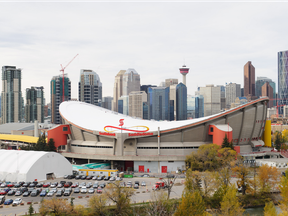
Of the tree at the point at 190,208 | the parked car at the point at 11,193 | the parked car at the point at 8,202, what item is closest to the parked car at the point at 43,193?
the parked car at the point at 8,202

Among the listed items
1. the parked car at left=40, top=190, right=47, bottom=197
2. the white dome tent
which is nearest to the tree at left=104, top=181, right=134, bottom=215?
the parked car at left=40, top=190, right=47, bottom=197

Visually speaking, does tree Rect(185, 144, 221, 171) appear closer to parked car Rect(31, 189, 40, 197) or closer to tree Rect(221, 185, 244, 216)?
tree Rect(221, 185, 244, 216)

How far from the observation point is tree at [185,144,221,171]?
65.6 meters

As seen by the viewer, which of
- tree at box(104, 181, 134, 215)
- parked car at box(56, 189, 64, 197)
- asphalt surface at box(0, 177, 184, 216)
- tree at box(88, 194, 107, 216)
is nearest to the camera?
tree at box(88, 194, 107, 216)

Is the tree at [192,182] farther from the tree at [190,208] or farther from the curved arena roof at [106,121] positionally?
the curved arena roof at [106,121]

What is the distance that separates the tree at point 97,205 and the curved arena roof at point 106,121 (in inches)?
1414

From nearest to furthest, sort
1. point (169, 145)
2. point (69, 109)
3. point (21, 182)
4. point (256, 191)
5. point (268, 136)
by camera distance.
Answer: point (256, 191) < point (21, 182) < point (169, 145) < point (268, 136) < point (69, 109)

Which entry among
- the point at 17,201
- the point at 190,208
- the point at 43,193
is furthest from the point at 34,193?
the point at 190,208

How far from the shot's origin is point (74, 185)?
182 feet

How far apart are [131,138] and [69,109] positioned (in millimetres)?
27810

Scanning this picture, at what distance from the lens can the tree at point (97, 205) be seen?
4022 cm

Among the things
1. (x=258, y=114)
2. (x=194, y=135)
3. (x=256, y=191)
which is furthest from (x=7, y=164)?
(x=258, y=114)

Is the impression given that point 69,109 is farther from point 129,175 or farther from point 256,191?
point 256,191

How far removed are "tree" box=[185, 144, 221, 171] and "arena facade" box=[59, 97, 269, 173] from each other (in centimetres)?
502
